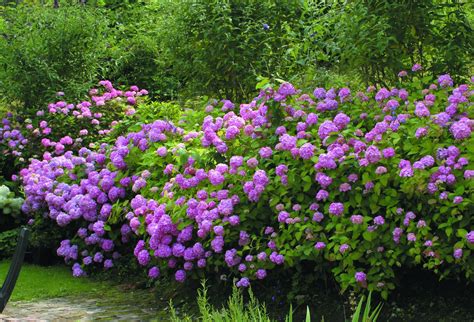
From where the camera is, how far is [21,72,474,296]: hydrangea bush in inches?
189

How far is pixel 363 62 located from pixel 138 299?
8.84ft

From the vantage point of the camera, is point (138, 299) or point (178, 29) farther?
point (178, 29)

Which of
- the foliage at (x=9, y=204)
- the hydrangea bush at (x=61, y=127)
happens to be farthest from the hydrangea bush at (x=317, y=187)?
the hydrangea bush at (x=61, y=127)

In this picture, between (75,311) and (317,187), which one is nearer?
(317,187)

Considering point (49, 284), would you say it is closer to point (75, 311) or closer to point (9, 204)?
point (75, 311)

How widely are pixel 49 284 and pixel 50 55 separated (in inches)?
154

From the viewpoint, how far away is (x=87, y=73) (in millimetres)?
10398

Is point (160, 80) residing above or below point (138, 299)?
above

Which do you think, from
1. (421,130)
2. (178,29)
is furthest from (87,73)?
(421,130)

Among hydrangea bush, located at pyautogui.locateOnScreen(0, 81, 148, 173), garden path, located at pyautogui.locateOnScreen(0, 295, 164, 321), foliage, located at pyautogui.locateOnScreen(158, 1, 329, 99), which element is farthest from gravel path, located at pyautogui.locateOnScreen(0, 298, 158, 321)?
hydrangea bush, located at pyautogui.locateOnScreen(0, 81, 148, 173)

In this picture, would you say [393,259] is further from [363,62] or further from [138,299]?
[138,299]

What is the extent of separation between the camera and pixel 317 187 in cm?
549

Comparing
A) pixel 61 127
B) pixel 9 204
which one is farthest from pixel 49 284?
pixel 61 127

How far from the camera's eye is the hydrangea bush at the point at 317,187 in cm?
480
